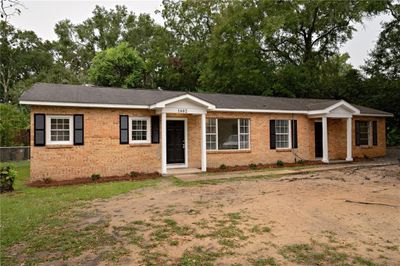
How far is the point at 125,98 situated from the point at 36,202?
263 inches

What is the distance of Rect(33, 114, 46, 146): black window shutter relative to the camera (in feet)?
37.2

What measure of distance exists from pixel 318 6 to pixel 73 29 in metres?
31.7

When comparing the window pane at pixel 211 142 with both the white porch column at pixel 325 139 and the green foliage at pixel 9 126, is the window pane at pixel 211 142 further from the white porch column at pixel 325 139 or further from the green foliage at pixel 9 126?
the green foliage at pixel 9 126

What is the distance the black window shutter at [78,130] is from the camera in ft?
39.5

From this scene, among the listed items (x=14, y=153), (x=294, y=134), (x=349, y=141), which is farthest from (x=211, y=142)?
(x=14, y=153)

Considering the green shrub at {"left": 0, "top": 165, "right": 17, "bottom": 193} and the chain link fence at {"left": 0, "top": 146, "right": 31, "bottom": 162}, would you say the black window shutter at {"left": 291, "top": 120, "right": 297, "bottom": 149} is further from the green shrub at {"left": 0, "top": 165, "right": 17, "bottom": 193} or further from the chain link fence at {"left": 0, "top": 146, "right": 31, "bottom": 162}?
the chain link fence at {"left": 0, "top": 146, "right": 31, "bottom": 162}

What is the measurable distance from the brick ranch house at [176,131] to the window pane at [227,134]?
2.1 inches

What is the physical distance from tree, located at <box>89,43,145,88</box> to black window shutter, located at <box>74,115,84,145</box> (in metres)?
19.2

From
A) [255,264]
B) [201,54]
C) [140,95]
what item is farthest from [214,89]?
[255,264]

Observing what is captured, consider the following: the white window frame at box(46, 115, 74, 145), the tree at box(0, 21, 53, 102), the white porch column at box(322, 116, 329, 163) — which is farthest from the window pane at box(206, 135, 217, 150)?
the tree at box(0, 21, 53, 102)

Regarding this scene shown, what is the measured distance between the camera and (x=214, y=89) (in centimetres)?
2848

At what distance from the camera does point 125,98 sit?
45.2ft

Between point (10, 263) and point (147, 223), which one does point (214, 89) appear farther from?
point (10, 263)

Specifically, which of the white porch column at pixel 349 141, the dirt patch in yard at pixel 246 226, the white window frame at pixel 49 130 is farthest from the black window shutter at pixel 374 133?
the white window frame at pixel 49 130
